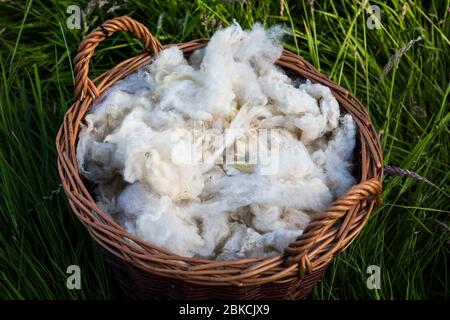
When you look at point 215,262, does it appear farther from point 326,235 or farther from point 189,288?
point 326,235

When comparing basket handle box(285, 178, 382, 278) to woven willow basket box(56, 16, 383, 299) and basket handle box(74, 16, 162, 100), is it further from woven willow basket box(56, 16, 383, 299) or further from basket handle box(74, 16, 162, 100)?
basket handle box(74, 16, 162, 100)

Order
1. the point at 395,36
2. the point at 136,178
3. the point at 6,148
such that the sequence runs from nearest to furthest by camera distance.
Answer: the point at 136,178 → the point at 6,148 → the point at 395,36

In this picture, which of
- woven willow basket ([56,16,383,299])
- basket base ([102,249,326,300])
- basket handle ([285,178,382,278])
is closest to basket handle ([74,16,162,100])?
→ woven willow basket ([56,16,383,299])

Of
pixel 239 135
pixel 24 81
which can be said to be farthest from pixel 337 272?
pixel 24 81

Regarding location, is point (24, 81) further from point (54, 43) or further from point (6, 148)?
point (6, 148)

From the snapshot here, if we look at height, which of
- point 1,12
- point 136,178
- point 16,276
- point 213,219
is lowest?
point 16,276

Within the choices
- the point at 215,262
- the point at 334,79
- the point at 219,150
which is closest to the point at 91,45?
the point at 219,150

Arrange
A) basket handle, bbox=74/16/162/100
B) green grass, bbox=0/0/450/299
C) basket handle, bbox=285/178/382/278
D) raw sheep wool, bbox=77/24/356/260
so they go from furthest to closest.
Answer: green grass, bbox=0/0/450/299, basket handle, bbox=74/16/162/100, raw sheep wool, bbox=77/24/356/260, basket handle, bbox=285/178/382/278

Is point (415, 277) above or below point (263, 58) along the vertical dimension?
below
